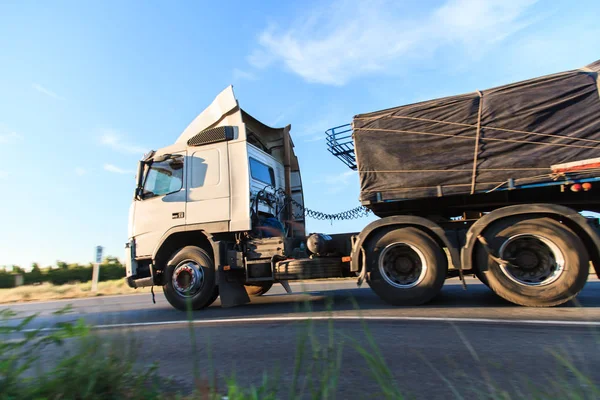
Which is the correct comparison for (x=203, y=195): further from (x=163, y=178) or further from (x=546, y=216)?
(x=546, y=216)

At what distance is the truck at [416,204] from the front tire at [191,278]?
3 cm

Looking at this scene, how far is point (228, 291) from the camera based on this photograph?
6.95 metres

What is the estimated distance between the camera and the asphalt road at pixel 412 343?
2.55 metres

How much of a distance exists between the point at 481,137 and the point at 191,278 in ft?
18.0

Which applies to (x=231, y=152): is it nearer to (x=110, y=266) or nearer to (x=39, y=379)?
(x=39, y=379)

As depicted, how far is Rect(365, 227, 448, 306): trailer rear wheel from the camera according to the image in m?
5.63

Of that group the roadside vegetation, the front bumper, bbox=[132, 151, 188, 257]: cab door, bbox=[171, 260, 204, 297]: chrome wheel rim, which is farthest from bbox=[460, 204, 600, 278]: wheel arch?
the front bumper

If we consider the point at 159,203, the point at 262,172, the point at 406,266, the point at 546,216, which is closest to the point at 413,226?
the point at 406,266

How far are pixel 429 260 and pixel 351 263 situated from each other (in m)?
1.20

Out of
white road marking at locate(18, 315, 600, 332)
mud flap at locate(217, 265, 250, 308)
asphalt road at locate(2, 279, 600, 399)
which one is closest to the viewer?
asphalt road at locate(2, 279, 600, 399)

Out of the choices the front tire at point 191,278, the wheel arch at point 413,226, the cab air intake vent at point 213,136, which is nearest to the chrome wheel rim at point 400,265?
the wheel arch at point 413,226

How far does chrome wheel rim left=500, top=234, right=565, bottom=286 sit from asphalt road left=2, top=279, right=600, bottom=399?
444mm

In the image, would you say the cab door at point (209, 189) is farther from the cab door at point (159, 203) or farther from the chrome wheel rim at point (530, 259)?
the chrome wheel rim at point (530, 259)

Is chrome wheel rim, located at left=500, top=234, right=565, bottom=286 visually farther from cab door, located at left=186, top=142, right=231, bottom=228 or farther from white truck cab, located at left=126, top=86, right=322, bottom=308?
cab door, located at left=186, top=142, right=231, bottom=228
